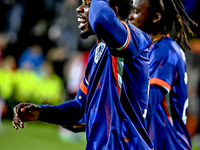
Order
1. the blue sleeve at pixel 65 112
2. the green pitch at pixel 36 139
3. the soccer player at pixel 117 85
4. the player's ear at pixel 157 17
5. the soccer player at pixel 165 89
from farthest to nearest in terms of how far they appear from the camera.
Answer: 1. the green pitch at pixel 36 139
2. the player's ear at pixel 157 17
3. the soccer player at pixel 165 89
4. the blue sleeve at pixel 65 112
5. the soccer player at pixel 117 85

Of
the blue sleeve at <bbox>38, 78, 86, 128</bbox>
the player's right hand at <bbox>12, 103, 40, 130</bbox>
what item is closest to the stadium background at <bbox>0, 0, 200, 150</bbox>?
the blue sleeve at <bbox>38, 78, 86, 128</bbox>

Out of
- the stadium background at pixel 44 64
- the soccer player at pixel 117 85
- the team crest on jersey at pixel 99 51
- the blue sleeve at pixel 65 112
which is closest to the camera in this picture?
the soccer player at pixel 117 85

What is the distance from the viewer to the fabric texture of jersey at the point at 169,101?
8.90 ft

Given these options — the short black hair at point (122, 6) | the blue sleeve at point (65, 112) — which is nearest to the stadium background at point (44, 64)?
the blue sleeve at point (65, 112)

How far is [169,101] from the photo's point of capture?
2.79m

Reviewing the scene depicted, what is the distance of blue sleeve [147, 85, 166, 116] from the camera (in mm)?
2545

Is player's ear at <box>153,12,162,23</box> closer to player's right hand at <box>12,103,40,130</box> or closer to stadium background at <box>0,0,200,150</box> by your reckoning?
player's right hand at <box>12,103,40,130</box>

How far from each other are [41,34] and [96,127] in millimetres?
8732

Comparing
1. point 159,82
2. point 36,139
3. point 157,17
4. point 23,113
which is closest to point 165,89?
point 159,82

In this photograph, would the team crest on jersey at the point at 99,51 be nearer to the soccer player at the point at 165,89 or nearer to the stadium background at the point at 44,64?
the soccer player at the point at 165,89

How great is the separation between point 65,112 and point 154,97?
66cm

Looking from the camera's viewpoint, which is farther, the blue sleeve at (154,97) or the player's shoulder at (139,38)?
the blue sleeve at (154,97)

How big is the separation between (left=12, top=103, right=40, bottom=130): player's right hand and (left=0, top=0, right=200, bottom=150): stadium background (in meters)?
3.99

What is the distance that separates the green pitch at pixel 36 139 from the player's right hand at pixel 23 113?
157 inches
